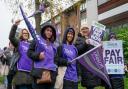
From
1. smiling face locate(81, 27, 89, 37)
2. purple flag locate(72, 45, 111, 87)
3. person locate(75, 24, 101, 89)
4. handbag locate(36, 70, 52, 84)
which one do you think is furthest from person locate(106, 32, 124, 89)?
handbag locate(36, 70, 52, 84)

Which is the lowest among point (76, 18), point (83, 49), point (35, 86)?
point (35, 86)

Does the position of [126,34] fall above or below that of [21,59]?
above

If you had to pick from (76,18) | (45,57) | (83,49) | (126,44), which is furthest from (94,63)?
(76,18)

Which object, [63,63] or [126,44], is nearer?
[63,63]

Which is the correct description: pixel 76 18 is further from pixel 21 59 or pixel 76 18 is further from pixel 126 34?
pixel 21 59

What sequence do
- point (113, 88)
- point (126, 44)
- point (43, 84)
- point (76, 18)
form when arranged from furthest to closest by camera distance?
point (76, 18) < point (126, 44) < point (113, 88) < point (43, 84)

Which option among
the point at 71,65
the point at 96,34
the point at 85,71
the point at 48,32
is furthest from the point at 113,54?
the point at 48,32

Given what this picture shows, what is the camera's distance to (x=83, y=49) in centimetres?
1045

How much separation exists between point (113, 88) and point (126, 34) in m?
12.2

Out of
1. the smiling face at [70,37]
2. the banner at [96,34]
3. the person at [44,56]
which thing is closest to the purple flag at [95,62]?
the banner at [96,34]

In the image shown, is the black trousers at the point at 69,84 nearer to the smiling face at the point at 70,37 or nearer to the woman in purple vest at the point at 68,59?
the woman in purple vest at the point at 68,59

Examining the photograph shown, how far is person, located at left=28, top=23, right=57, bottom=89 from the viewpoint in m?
8.96

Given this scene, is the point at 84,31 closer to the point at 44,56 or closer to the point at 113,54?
the point at 113,54

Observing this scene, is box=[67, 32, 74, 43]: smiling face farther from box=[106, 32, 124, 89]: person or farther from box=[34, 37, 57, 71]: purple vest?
box=[106, 32, 124, 89]: person
